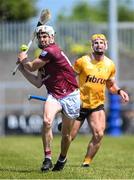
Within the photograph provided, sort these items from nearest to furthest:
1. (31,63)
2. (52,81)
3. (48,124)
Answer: (48,124) → (31,63) → (52,81)

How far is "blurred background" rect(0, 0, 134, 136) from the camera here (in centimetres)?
2822

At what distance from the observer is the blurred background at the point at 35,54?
28.2 m

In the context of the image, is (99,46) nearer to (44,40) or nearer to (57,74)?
(57,74)

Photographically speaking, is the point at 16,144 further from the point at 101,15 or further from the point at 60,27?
the point at 101,15

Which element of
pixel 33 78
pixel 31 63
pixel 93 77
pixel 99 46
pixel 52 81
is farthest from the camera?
pixel 93 77

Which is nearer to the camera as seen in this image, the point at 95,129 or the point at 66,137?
the point at 66,137

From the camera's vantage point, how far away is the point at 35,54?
30.5m

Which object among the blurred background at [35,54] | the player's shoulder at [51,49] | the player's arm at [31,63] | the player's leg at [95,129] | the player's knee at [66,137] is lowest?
the blurred background at [35,54]

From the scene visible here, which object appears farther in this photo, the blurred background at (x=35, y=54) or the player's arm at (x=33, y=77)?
the blurred background at (x=35, y=54)

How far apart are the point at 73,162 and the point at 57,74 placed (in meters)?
3.12

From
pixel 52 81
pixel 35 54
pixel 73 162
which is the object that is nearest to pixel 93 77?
pixel 73 162

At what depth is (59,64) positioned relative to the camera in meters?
12.5

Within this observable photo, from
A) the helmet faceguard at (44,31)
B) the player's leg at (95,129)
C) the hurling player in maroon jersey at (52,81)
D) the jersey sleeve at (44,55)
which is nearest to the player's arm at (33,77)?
the hurling player in maroon jersey at (52,81)

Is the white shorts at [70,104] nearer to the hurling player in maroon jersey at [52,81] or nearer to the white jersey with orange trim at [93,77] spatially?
the hurling player in maroon jersey at [52,81]
